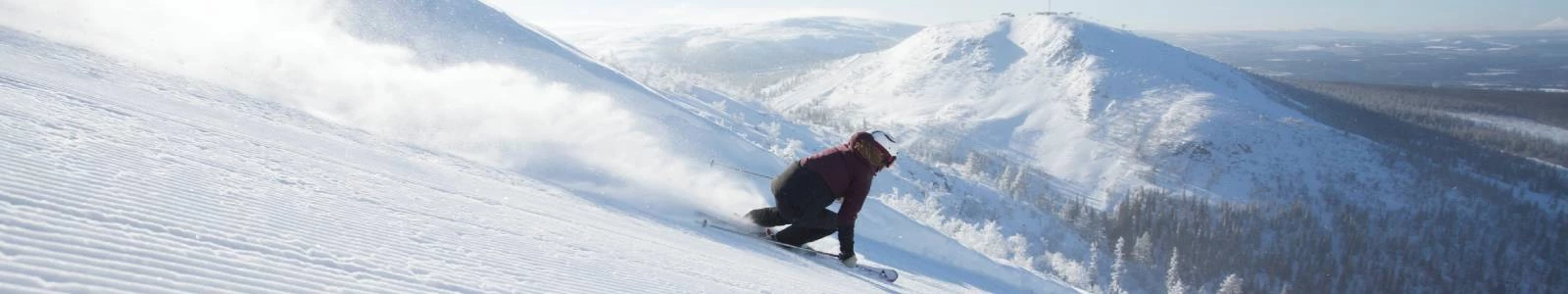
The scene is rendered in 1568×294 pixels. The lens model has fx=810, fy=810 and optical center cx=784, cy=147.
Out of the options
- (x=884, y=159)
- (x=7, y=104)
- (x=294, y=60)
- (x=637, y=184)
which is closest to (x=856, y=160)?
(x=884, y=159)

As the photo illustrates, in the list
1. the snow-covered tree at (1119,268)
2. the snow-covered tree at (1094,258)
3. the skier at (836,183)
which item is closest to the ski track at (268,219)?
the skier at (836,183)

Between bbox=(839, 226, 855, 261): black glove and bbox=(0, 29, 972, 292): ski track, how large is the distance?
32 centimetres

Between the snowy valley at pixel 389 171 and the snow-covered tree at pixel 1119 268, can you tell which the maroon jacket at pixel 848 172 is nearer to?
the snowy valley at pixel 389 171

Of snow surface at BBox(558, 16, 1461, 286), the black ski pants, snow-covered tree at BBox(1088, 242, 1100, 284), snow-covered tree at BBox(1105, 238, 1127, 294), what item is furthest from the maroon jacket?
snow surface at BBox(558, 16, 1461, 286)

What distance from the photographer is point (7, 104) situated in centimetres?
791

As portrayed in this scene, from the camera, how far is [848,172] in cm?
1096

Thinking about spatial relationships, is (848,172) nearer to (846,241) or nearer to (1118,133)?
(846,241)

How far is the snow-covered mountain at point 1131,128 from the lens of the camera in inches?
5502

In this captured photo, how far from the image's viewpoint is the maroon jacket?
35.9 ft

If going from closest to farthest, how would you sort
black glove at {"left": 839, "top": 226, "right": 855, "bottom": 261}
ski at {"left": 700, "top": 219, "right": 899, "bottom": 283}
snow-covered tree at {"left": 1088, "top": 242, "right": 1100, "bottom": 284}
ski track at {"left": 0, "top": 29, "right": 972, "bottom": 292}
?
A: ski track at {"left": 0, "top": 29, "right": 972, "bottom": 292}
black glove at {"left": 839, "top": 226, "right": 855, "bottom": 261}
ski at {"left": 700, "top": 219, "right": 899, "bottom": 283}
snow-covered tree at {"left": 1088, "top": 242, "right": 1100, "bottom": 284}

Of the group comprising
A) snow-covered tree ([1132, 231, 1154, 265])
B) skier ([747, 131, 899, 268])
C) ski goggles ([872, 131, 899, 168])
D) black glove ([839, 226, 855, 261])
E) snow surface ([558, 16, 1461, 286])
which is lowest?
snow-covered tree ([1132, 231, 1154, 265])

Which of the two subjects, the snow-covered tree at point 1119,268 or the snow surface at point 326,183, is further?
the snow-covered tree at point 1119,268

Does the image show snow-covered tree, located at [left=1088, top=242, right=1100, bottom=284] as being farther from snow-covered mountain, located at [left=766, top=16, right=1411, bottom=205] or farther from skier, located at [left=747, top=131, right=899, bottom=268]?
skier, located at [left=747, top=131, right=899, bottom=268]

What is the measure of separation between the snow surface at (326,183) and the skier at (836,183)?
0.69 m
